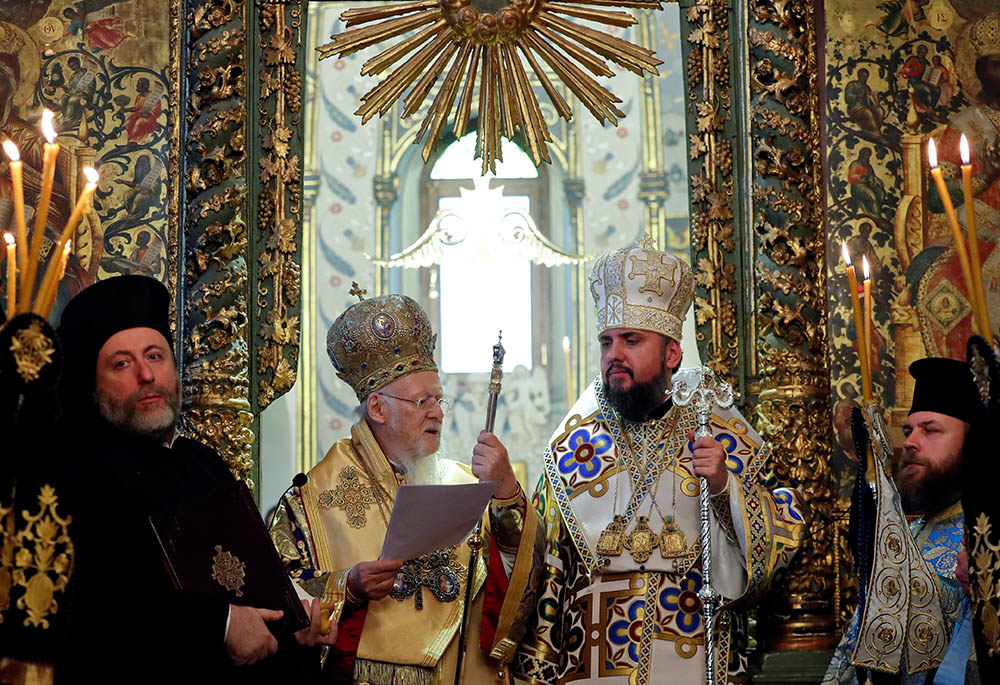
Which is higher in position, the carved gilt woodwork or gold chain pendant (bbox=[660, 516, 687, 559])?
the carved gilt woodwork

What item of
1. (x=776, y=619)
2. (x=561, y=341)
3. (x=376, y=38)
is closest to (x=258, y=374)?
(x=376, y=38)

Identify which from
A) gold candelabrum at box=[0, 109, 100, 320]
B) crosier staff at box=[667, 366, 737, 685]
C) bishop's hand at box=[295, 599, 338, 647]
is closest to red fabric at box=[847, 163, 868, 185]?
crosier staff at box=[667, 366, 737, 685]

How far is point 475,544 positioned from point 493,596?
0.71 ft

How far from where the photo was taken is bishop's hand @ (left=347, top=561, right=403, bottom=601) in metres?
4.75

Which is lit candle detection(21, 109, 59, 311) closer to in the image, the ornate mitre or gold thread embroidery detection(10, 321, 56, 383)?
gold thread embroidery detection(10, 321, 56, 383)

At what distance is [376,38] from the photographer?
19.3 ft

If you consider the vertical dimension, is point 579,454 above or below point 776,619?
above

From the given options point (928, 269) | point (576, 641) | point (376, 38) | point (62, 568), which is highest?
point (376, 38)

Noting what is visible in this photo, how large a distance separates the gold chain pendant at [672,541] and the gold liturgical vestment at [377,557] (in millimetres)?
516

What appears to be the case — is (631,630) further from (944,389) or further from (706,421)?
(944,389)

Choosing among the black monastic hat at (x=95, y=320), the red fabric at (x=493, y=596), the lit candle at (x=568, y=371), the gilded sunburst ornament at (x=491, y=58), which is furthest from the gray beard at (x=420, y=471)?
the lit candle at (x=568, y=371)

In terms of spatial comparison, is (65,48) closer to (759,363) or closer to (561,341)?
(759,363)

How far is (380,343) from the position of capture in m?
5.45

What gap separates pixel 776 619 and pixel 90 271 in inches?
133
